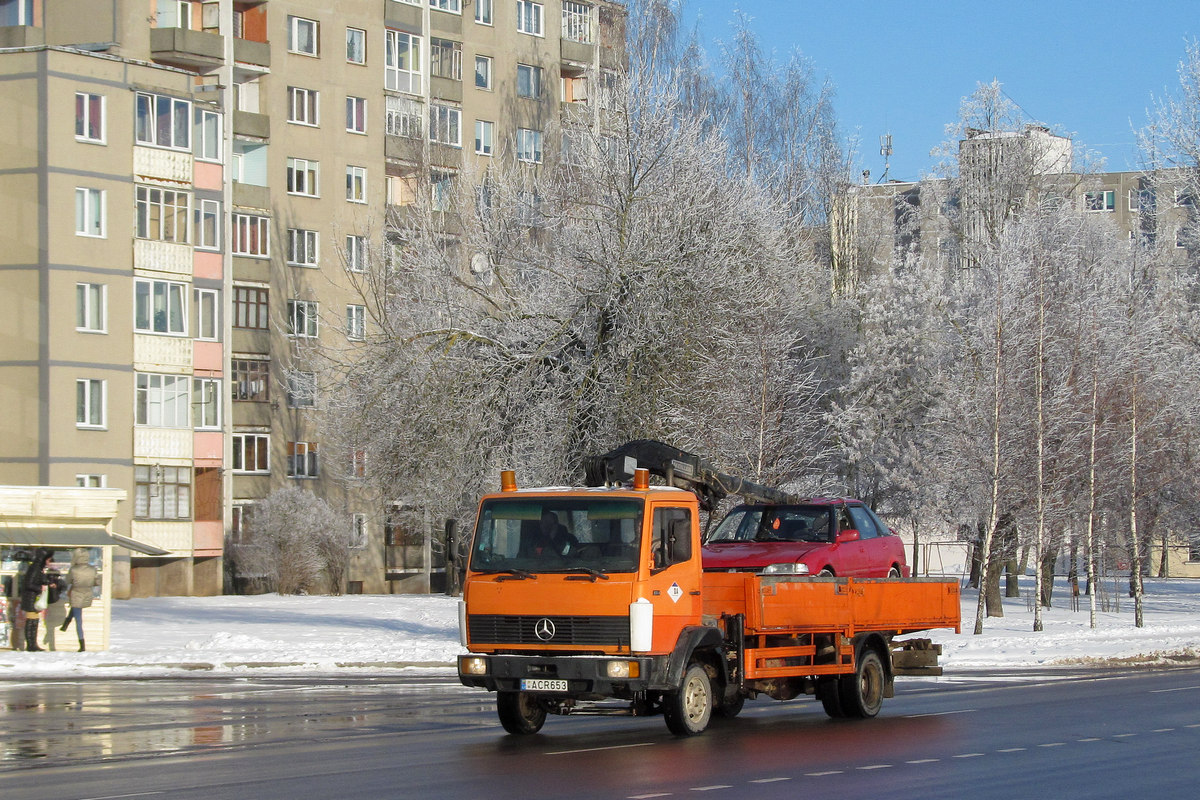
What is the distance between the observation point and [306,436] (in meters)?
66.2

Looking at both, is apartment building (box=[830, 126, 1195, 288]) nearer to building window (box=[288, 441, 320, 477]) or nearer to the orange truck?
building window (box=[288, 441, 320, 477])

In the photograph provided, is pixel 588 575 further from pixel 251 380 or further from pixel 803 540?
pixel 251 380

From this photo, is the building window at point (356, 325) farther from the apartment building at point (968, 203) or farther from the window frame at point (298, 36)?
the apartment building at point (968, 203)

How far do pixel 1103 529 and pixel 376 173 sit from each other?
1527 inches

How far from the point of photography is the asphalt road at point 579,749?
453 inches

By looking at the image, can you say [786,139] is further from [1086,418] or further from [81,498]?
[81,498]

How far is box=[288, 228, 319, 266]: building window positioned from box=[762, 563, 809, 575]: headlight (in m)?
49.8

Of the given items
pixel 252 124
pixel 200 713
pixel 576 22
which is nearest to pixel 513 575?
pixel 200 713

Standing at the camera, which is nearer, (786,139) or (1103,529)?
(1103,529)

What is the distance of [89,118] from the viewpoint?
5378cm

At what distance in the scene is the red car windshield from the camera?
2123cm

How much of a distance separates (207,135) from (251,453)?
44.4 feet

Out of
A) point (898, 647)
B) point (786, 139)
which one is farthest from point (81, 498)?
point (786, 139)

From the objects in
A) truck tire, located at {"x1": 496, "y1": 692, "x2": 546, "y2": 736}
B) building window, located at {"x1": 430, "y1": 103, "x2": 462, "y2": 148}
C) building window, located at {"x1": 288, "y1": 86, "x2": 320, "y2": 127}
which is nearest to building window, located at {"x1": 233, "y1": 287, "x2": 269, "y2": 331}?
building window, located at {"x1": 288, "y1": 86, "x2": 320, "y2": 127}
